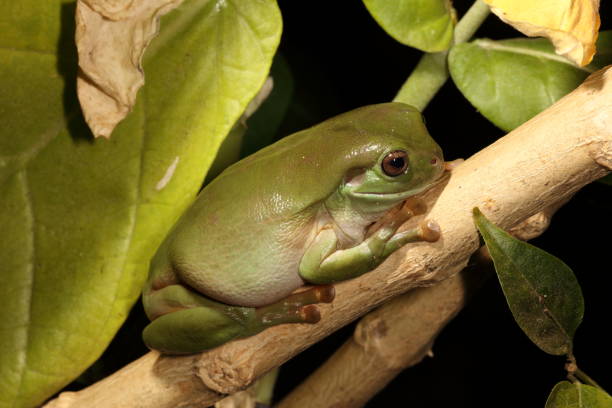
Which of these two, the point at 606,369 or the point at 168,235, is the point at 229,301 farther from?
the point at 606,369

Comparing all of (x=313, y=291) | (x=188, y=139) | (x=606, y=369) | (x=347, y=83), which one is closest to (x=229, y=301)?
(x=313, y=291)

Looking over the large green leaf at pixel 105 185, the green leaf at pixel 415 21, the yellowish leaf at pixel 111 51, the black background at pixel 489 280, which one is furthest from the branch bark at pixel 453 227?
the black background at pixel 489 280

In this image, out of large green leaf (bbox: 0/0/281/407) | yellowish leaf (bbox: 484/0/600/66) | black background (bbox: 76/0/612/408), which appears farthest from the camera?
black background (bbox: 76/0/612/408)

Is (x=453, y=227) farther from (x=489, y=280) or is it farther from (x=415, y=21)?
(x=489, y=280)

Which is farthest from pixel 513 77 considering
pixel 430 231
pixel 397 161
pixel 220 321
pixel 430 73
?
pixel 220 321

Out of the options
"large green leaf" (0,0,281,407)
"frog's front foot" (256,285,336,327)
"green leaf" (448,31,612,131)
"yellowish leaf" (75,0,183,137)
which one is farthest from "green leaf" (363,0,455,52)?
"frog's front foot" (256,285,336,327)

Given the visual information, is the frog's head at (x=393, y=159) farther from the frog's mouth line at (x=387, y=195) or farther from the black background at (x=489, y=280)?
the black background at (x=489, y=280)

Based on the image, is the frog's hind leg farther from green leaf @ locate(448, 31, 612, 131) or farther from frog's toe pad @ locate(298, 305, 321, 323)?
green leaf @ locate(448, 31, 612, 131)

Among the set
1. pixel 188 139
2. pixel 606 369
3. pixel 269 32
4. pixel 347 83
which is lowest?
pixel 606 369
